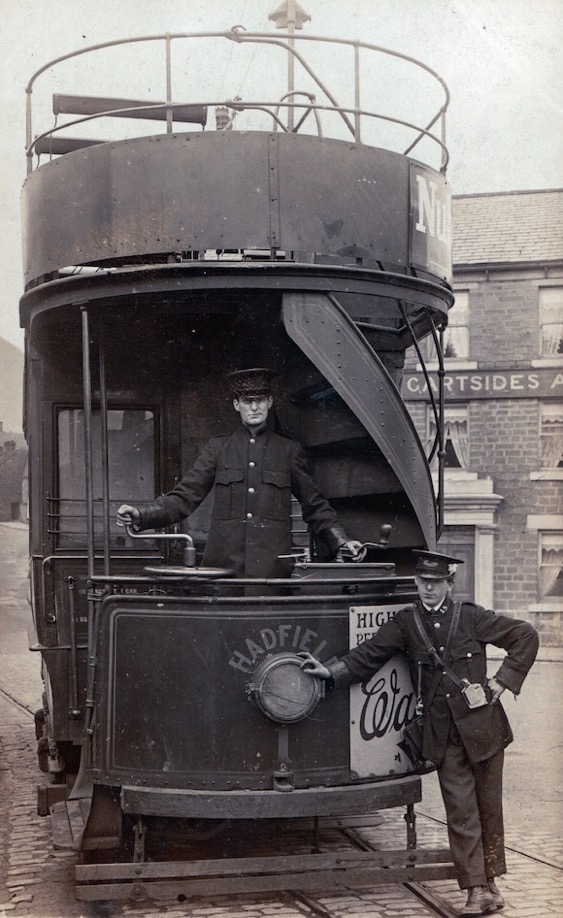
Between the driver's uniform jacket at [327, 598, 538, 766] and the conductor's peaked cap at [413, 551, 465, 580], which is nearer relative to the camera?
the driver's uniform jacket at [327, 598, 538, 766]

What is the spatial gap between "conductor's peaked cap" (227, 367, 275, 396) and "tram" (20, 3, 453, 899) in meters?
A: 0.39

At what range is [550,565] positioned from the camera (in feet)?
61.4

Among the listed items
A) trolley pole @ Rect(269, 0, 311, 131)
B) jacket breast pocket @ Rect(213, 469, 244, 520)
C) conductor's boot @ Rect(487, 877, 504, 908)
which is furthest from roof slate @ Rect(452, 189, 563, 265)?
conductor's boot @ Rect(487, 877, 504, 908)

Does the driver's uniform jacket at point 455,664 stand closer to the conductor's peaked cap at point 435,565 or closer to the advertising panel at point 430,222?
the conductor's peaked cap at point 435,565

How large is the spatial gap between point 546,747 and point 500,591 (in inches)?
342

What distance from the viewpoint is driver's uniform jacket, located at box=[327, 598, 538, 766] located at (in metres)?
4.84

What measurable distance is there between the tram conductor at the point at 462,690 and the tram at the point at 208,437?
18 centimetres

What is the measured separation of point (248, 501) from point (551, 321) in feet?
47.7

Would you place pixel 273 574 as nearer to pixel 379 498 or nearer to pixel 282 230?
pixel 379 498

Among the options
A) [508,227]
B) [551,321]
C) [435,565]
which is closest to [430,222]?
[435,565]

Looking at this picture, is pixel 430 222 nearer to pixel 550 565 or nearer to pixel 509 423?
pixel 509 423

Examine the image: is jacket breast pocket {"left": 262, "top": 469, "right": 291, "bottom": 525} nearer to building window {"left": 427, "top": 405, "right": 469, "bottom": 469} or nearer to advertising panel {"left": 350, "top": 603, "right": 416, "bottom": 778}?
advertising panel {"left": 350, "top": 603, "right": 416, "bottom": 778}

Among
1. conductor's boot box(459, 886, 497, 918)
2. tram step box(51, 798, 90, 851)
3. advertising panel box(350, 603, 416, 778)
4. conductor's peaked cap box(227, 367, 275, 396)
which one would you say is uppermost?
conductor's peaked cap box(227, 367, 275, 396)

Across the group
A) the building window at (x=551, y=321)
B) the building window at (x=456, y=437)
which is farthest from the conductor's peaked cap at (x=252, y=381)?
the building window at (x=551, y=321)
